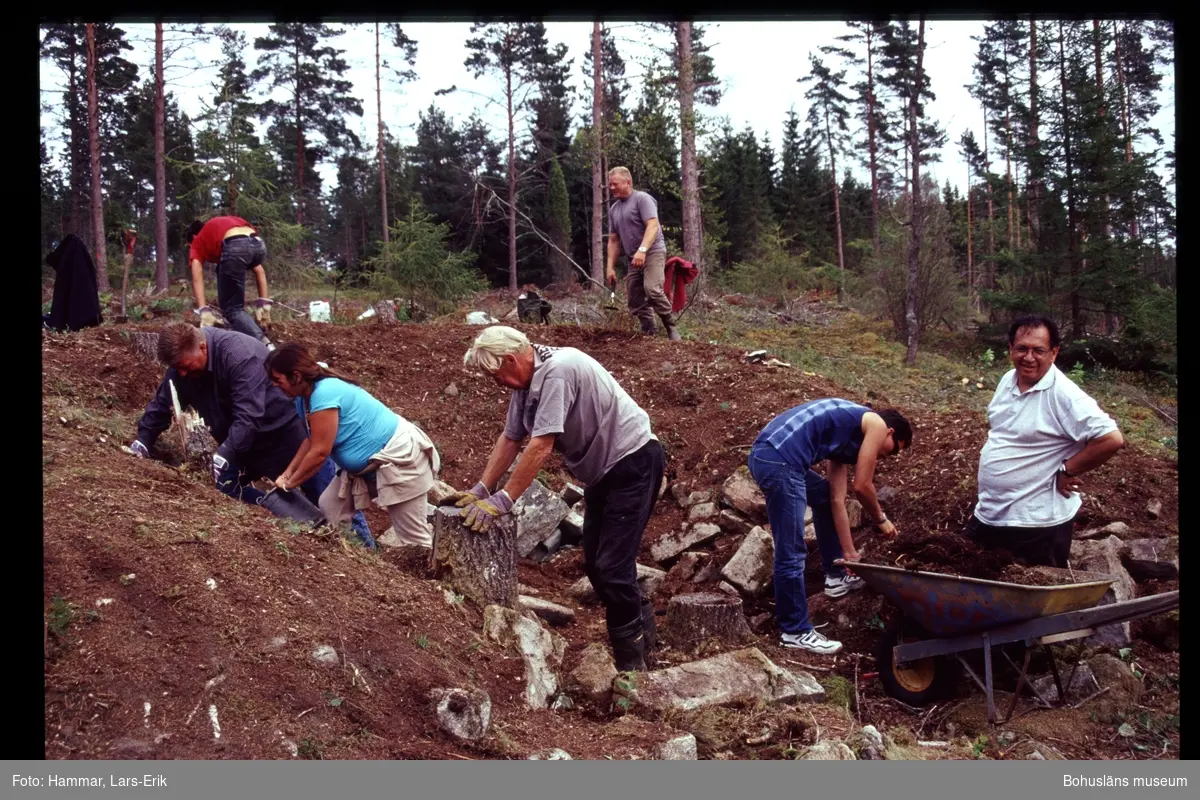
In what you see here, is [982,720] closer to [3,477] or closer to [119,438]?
[3,477]

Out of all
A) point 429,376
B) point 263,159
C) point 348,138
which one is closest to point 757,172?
point 348,138

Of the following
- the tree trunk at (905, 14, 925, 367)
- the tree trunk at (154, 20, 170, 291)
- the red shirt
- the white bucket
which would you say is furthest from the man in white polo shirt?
the tree trunk at (154, 20, 170, 291)

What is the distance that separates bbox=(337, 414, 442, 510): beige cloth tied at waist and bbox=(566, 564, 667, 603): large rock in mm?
1194

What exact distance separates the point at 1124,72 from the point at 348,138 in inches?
730

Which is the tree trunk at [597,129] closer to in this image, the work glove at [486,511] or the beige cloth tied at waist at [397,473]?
the beige cloth tied at waist at [397,473]

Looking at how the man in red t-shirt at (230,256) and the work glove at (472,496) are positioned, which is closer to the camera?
the work glove at (472,496)

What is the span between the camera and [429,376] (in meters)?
8.02

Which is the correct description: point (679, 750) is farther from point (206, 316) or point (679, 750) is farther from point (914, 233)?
point (914, 233)

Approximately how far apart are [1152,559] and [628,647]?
2916 millimetres

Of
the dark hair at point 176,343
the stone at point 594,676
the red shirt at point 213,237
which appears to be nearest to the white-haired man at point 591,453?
the stone at point 594,676

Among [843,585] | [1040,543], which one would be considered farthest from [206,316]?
[1040,543]

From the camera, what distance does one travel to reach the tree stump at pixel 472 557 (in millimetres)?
3957

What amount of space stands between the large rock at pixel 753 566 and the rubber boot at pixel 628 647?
4.45 feet

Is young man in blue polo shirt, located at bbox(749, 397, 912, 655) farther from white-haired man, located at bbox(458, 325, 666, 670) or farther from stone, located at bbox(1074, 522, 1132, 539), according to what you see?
stone, located at bbox(1074, 522, 1132, 539)
